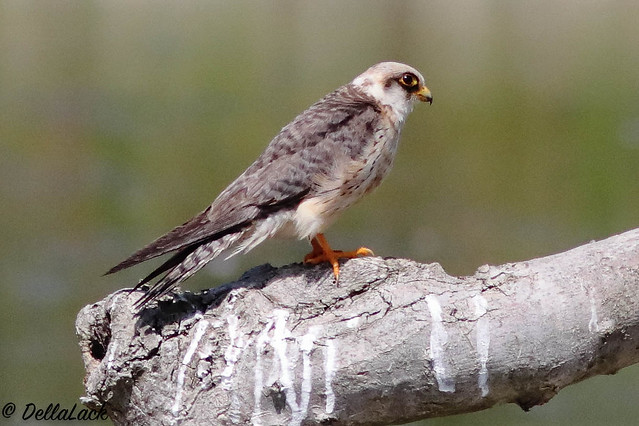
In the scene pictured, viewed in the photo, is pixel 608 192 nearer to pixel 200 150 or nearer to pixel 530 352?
pixel 200 150

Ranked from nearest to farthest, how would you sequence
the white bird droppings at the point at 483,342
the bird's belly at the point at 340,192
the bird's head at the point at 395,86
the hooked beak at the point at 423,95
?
the white bird droppings at the point at 483,342 < the bird's belly at the point at 340,192 < the bird's head at the point at 395,86 < the hooked beak at the point at 423,95

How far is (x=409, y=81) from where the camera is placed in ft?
14.7

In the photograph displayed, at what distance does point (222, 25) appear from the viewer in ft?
44.9

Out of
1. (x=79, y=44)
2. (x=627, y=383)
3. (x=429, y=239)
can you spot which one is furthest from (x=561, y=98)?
(x=79, y=44)

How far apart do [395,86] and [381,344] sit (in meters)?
1.74

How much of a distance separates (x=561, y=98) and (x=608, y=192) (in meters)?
2.16

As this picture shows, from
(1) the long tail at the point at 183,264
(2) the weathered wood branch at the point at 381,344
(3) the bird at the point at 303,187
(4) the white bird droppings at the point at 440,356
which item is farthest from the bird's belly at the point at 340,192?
(4) the white bird droppings at the point at 440,356

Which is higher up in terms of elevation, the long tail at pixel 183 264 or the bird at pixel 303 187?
the bird at pixel 303 187

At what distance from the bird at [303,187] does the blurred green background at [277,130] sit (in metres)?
4.27

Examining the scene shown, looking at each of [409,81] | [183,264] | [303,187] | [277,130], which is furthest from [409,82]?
[277,130]

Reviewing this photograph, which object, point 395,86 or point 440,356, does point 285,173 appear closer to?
point 395,86

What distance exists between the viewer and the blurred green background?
9680 mm

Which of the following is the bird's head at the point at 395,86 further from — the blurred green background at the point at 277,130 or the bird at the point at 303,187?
the blurred green background at the point at 277,130

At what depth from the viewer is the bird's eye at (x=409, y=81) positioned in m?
4.46
